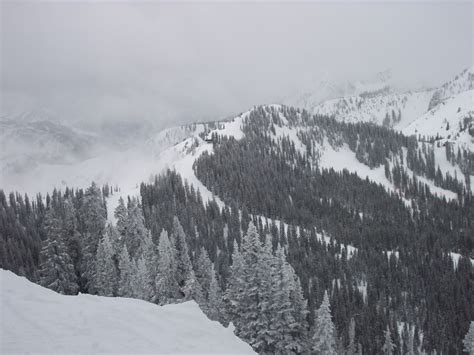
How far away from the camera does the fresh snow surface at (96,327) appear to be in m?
15.2

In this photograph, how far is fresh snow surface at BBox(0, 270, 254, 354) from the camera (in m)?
15.2

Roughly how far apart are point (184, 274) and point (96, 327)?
191 feet

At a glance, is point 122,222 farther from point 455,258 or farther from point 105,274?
point 455,258

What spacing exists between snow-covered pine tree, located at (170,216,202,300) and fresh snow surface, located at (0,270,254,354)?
39.4 m

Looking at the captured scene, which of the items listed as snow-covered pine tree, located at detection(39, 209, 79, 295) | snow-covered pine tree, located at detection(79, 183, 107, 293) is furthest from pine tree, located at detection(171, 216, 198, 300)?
snow-covered pine tree, located at detection(39, 209, 79, 295)

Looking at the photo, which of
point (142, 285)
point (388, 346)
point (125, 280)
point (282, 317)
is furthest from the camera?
point (388, 346)

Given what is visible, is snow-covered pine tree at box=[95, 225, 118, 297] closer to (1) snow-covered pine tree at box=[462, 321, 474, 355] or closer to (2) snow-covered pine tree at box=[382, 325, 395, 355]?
(2) snow-covered pine tree at box=[382, 325, 395, 355]

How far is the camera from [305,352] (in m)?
49.1

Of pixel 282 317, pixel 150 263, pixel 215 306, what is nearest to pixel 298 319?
pixel 282 317

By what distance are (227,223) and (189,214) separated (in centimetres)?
1712

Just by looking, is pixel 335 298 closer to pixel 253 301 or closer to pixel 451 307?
pixel 451 307

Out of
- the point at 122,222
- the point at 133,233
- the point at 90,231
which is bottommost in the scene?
the point at 133,233

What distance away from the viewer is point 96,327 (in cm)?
1712

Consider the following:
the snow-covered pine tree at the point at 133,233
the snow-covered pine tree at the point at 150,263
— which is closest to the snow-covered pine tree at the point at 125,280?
the snow-covered pine tree at the point at 150,263
